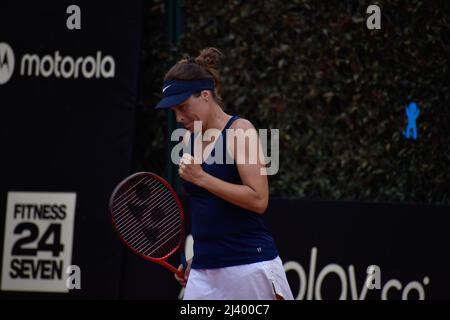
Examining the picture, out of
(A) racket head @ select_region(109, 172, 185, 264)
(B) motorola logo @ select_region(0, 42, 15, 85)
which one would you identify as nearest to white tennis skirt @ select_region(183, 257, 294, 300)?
(A) racket head @ select_region(109, 172, 185, 264)

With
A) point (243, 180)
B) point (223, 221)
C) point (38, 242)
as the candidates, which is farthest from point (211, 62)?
point (38, 242)

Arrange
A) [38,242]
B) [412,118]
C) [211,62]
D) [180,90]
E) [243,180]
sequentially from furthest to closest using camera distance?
[38,242] → [412,118] → [211,62] → [180,90] → [243,180]

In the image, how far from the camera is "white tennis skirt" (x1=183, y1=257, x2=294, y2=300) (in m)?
3.38

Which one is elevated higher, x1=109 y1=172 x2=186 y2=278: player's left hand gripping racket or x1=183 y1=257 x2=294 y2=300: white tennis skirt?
x1=109 y1=172 x2=186 y2=278: player's left hand gripping racket

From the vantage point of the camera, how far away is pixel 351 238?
531 cm

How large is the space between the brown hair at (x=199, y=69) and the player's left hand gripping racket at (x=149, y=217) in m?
0.47

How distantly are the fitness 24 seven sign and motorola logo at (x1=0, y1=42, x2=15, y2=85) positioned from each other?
82cm

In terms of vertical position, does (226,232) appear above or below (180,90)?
below

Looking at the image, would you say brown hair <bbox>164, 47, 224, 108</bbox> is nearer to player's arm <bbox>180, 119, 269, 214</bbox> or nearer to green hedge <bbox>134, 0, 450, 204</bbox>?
player's arm <bbox>180, 119, 269, 214</bbox>

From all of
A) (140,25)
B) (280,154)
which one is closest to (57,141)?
(140,25)

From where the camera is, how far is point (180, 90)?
3.40 meters

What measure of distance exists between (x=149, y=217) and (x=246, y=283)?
575mm

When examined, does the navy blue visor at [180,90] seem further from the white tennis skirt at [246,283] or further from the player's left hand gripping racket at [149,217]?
the white tennis skirt at [246,283]

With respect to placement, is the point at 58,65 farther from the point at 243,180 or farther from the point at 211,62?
the point at 243,180
